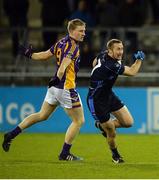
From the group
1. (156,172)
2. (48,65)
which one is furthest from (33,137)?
(156,172)

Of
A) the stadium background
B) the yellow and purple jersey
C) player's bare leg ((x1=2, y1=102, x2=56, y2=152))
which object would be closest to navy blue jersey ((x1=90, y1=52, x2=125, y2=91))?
the yellow and purple jersey

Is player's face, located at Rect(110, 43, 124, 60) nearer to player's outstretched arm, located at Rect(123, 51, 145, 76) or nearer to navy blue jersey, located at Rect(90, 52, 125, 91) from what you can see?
navy blue jersey, located at Rect(90, 52, 125, 91)

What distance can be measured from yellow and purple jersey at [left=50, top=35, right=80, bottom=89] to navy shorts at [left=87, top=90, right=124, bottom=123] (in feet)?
1.39

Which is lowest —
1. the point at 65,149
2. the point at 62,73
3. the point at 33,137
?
the point at 33,137

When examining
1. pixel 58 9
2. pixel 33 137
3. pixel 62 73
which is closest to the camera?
pixel 62 73

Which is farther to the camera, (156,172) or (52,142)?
(52,142)

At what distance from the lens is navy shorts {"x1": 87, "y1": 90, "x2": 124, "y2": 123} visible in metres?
12.3

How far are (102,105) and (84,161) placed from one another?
99 centimetres

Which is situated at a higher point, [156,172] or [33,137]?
[156,172]

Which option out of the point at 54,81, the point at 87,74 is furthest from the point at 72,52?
the point at 87,74

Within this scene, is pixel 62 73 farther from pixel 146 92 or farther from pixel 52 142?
pixel 146 92

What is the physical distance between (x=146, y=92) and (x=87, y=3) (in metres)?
3.65

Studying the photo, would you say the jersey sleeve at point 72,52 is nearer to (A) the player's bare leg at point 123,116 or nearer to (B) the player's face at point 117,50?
(B) the player's face at point 117,50

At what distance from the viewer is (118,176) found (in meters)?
10.6
